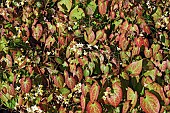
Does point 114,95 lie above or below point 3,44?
below

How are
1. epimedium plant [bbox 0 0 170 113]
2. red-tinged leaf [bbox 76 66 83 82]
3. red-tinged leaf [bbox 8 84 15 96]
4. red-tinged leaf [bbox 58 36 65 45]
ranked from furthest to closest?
red-tinged leaf [bbox 58 36 65 45]
red-tinged leaf [bbox 8 84 15 96]
red-tinged leaf [bbox 76 66 83 82]
epimedium plant [bbox 0 0 170 113]

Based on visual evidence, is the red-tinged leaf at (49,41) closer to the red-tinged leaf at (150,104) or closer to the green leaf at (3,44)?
the green leaf at (3,44)

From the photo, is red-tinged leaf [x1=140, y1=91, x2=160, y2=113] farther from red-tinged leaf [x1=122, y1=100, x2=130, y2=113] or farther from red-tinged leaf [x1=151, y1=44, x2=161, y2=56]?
red-tinged leaf [x1=151, y1=44, x2=161, y2=56]

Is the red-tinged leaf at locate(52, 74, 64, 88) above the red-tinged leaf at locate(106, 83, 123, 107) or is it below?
above

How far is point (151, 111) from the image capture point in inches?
61.2

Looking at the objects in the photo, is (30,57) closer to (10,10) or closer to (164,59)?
(10,10)

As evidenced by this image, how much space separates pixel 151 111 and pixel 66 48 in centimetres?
66

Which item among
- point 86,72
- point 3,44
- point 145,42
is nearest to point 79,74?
point 86,72

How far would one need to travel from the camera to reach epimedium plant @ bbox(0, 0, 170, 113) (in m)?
1.68

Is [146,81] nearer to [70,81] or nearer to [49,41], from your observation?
[70,81]

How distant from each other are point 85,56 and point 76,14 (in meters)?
0.50

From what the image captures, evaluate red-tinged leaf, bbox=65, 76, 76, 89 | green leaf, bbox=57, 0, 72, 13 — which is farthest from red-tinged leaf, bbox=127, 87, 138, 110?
green leaf, bbox=57, 0, 72, 13

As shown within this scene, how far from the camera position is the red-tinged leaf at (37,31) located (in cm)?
215

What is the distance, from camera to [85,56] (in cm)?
189
